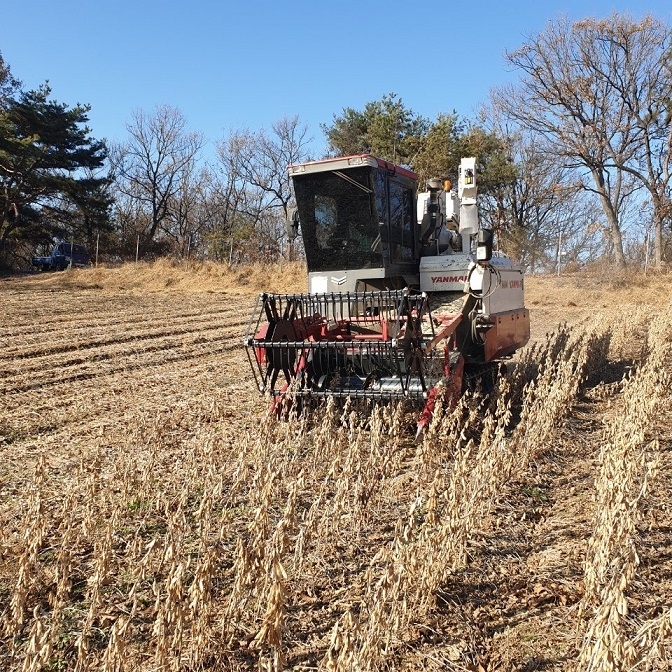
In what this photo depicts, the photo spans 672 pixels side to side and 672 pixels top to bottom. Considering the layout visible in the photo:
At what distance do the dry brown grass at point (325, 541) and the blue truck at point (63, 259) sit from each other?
2648 centimetres

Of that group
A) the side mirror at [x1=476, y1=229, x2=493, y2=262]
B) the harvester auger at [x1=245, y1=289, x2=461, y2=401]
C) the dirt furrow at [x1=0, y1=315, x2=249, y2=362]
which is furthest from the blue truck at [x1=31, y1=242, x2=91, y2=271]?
the side mirror at [x1=476, y1=229, x2=493, y2=262]

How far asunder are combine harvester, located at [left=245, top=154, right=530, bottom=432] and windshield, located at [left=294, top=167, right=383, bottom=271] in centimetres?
1

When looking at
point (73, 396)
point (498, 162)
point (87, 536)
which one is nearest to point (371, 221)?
point (73, 396)

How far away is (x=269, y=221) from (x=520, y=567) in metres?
39.5

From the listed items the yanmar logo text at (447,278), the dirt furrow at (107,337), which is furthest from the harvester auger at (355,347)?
the dirt furrow at (107,337)


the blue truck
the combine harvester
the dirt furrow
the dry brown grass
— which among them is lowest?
the dry brown grass

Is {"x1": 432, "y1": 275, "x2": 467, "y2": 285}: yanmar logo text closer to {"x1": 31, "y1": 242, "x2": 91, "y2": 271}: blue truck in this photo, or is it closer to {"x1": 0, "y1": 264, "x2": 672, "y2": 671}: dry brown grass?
{"x1": 0, "y1": 264, "x2": 672, "y2": 671}: dry brown grass

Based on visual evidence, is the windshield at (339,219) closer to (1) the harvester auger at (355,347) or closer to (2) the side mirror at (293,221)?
(2) the side mirror at (293,221)

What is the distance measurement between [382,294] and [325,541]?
98.8 inches

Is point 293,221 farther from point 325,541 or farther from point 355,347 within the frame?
point 325,541

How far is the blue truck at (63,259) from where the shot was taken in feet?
102

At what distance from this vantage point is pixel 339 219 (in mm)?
6758

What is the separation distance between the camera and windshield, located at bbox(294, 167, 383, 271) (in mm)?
6535

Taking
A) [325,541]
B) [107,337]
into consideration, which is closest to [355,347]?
[325,541]
